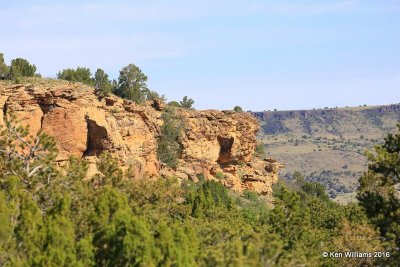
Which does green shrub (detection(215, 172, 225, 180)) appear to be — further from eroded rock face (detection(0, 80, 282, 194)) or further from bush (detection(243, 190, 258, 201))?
bush (detection(243, 190, 258, 201))

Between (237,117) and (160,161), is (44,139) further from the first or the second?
(237,117)

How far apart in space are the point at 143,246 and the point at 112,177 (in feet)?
60.7

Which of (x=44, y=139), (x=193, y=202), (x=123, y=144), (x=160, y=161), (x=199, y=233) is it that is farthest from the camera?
(x=160, y=161)

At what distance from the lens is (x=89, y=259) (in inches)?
1404

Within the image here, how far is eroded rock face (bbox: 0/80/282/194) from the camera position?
73.9m

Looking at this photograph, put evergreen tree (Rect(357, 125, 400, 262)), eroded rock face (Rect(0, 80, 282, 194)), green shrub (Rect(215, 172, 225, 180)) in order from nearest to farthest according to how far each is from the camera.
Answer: evergreen tree (Rect(357, 125, 400, 262))
eroded rock face (Rect(0, 80, 282, 194))
green shrub (Rect(215, 172, 225, 180))

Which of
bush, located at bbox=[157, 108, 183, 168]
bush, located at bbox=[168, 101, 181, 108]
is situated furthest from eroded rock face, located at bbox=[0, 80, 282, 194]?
bush, located at bbox=[168, 101, 181, 108]

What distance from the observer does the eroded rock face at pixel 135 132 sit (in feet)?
242

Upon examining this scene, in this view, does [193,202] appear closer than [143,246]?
No

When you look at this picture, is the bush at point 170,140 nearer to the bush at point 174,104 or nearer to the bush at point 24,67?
the bush at point 174,104

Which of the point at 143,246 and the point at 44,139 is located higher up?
the point at 44,139

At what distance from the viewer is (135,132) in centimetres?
8306

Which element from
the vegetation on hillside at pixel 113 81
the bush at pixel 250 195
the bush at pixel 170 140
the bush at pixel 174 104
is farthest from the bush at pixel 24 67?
the bush at pixel 250 195

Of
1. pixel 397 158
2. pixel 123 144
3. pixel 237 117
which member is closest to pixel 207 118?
pixel 237 117
